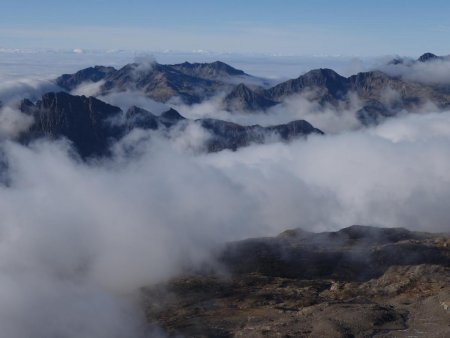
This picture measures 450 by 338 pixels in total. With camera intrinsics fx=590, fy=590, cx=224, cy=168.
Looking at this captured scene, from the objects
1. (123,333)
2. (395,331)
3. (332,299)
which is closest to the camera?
(395,331)

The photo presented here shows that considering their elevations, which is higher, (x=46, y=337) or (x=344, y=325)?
(x=344, y=325)

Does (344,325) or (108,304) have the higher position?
(344,325)

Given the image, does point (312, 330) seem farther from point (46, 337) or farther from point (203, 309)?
point (46, 337)

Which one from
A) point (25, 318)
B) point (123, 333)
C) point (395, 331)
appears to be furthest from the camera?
point (25, 318)

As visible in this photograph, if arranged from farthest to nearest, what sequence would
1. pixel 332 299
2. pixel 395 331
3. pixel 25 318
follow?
pixel 332 299 → pixel 25 318 → pixel 395 331

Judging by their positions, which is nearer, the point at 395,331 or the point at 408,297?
the point at 395,331

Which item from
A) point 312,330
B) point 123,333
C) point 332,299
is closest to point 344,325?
point 312,330

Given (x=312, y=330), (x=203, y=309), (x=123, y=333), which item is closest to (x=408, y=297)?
(x=312, y=330)

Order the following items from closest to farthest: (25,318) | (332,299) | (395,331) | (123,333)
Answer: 1. (395,331)
2. (123,333)
3. (25,318)
4. (332,299)

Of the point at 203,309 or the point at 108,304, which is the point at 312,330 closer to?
the point at 203,309
